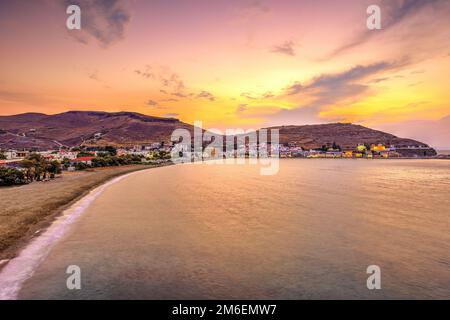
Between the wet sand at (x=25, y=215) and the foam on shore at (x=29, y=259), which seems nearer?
the foam on shore at (x=29, y=259)

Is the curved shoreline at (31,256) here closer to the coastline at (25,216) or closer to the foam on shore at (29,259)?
the foam on shore at (29,259)

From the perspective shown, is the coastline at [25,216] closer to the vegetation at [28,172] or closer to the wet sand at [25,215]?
the wet sand at [25,215]

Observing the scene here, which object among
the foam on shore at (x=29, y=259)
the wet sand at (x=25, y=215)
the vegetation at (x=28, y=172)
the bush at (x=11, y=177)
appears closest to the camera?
the foam on shore at (x=29, y=259)

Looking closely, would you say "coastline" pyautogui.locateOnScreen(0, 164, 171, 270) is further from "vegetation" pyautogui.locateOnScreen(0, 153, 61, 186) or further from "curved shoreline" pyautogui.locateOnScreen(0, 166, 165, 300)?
"vegetation" pyautogui.locateOnScreen(0, 153, 61, 186)

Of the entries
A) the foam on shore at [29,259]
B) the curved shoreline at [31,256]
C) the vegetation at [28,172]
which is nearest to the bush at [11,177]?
the vegetation at [28,172]

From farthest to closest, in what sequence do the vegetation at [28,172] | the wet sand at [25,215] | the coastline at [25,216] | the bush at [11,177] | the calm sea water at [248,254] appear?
1. the vegetation at [28,172]
2. the bush at [11,177]
3. the wet sand at [25,215]
4. the coastline at [25,216]
5. the calm sea water at [248,254]

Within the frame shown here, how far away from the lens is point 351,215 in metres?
24.3

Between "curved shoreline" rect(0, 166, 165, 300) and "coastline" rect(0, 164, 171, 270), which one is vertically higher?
"coastline" rect(0, 164, 171, 270)

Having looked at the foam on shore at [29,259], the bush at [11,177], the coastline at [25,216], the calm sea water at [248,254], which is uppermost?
the bush at [11,177]

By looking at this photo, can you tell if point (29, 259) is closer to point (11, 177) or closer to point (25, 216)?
point (25, 216)

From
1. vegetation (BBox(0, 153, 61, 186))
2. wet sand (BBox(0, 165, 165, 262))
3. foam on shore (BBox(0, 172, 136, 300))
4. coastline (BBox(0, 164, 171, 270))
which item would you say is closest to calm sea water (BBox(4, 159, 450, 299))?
foam on shore (BBox(0, 172, 136, 300))

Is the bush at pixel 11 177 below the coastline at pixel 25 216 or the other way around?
the other way around
